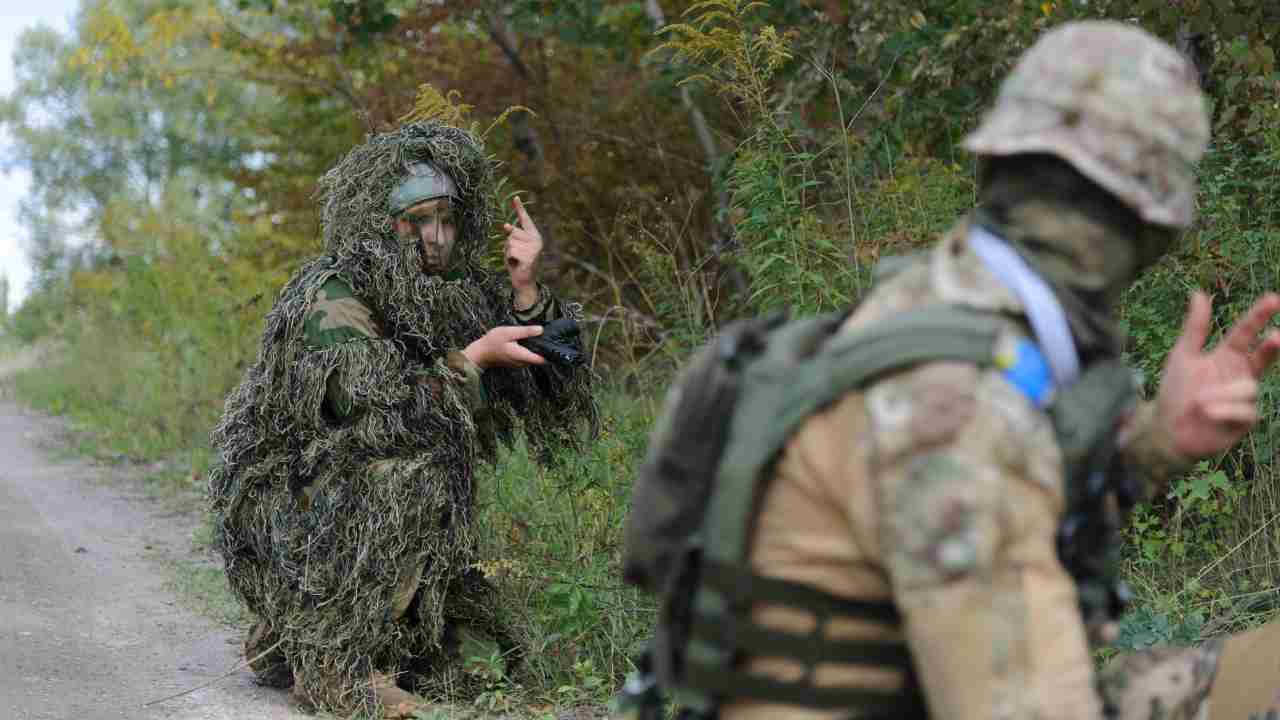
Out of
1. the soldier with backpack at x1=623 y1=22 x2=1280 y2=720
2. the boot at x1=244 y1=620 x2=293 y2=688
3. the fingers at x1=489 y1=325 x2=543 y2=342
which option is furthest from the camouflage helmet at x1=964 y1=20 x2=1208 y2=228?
the boot at x1=244 y1=620 x2=293 y2=688

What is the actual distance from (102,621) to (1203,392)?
5115mm

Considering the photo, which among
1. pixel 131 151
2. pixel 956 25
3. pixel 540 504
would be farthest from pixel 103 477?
pixel 131 151

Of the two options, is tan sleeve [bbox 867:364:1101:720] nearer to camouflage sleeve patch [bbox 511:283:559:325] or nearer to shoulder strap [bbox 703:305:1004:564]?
shoulder strap [bbox 703:305:1004:564]

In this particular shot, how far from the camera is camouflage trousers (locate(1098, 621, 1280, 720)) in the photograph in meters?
2.35

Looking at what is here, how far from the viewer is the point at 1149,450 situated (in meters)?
2.27

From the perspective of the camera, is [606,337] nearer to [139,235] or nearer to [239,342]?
[239,342]

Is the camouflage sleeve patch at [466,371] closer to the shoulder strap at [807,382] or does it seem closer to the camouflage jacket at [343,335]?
the camouflage jacket at [343,335]

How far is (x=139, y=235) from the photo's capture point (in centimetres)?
1566

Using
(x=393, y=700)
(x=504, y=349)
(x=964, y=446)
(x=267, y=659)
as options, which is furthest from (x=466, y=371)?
(x=964, y=446)

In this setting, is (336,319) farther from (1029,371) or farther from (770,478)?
(1029,371)

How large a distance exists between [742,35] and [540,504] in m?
1.85

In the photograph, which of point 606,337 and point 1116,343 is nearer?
point 1116,343

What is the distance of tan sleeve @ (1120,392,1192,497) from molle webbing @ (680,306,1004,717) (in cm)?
41

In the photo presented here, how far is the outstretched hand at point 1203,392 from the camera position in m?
2.15
